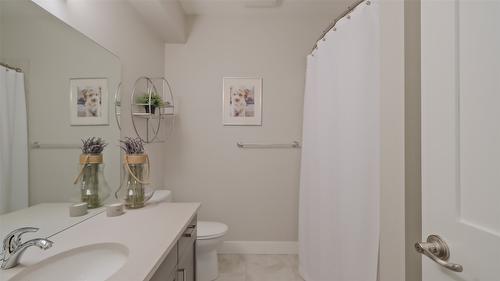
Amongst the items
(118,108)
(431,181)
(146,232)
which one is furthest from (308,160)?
(118,108)

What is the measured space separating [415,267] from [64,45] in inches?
70.7

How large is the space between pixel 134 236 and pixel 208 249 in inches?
38.0

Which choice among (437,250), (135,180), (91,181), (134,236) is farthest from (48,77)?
(437,250)

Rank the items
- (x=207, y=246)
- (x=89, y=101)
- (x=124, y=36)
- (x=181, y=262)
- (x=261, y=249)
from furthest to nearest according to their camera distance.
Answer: (x=261, y=249) → (x=207, y=246) → (x=124, y=36) → (x=89, y=101) → (x=181, y=262)

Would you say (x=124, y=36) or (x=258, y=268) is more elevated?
(x=124, y=36)

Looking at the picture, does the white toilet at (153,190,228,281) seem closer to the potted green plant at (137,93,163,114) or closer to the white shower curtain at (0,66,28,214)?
the potted green plant at (137,93,163,114)

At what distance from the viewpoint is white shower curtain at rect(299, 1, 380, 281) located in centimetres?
108

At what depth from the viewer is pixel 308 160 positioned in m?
1.78

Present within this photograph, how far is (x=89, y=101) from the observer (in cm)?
115

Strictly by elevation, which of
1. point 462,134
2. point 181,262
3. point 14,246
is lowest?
point 181,262

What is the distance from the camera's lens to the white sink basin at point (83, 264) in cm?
72

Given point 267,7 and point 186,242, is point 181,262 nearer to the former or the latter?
point 186,242

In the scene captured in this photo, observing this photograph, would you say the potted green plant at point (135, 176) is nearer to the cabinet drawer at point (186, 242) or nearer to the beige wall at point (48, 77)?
the beige wall at point (48, 77)

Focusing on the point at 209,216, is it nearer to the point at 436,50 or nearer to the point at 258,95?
the point at 258,95
